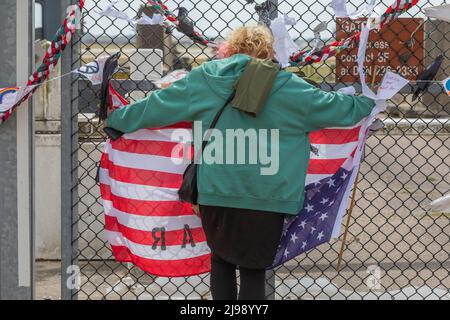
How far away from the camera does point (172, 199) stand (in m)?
3.95

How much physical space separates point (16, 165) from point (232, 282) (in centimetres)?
119

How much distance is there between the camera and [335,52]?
12.6ft

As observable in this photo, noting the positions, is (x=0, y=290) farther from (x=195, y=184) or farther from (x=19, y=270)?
(x=195, y=184)

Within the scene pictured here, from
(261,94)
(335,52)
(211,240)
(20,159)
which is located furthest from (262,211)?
(20,159)

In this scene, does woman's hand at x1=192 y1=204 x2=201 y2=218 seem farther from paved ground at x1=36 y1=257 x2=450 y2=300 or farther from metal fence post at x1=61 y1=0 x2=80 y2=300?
paved ground at x1=36 y1=257 x2=450 y2=300

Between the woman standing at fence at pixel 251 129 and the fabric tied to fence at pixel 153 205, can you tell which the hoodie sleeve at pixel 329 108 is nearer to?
the woman standing at fence at pixel 251 129

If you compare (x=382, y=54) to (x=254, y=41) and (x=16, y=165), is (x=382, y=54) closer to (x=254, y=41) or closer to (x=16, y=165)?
(x=254, y=41)

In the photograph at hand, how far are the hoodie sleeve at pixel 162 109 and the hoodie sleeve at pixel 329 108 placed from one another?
526 millimetres

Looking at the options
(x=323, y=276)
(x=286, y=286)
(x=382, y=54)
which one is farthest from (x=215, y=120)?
(x=323, y=276)

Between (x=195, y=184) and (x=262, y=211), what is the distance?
0.34 m

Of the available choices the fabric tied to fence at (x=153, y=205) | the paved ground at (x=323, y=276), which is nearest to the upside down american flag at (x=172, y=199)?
the fabric tied to fence at (x=153, y=205)
